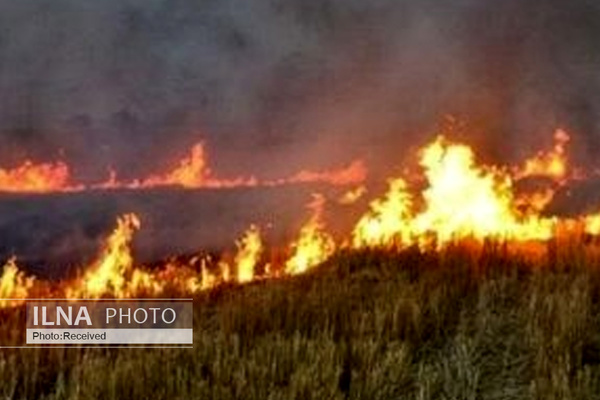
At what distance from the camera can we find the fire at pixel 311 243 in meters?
17.5

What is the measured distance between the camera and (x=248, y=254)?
18.9 metres

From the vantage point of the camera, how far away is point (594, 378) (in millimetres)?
7590

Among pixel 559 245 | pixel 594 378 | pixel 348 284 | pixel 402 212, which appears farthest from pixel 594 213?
pixel 594 378

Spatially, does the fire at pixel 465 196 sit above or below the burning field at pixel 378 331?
above

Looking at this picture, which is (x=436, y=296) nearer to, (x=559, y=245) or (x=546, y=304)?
(x=546, y=304)

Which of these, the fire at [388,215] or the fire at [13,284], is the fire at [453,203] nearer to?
the fire at [388,215]

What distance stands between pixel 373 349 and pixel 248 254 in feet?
36.5

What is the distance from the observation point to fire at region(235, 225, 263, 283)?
17.0m

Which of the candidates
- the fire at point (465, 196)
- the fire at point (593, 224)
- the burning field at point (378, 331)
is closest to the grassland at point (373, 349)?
the burning field at point (378, 331)

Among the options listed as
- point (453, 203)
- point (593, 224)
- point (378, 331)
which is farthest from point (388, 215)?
point (378, 331)

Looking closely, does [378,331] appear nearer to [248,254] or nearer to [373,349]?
[373,349]

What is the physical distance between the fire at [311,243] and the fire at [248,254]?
1.92 ft

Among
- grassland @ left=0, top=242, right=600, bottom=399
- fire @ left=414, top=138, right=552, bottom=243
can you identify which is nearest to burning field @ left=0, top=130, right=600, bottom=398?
grassland @ left=0, top=242, right=600, bottom=399

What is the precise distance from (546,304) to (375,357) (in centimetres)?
195
